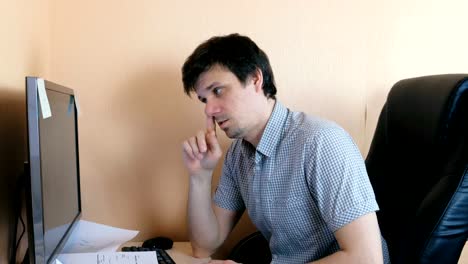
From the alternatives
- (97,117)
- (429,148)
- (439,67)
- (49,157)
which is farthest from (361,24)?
(49,157)

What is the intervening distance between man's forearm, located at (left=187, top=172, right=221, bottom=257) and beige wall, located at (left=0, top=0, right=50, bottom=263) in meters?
0.51

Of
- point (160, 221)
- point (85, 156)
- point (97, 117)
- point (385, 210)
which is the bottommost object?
point (160, 221)

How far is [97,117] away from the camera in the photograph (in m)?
1.35

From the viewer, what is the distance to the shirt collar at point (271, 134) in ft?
3.60

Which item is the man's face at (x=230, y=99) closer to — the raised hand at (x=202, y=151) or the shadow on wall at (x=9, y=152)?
the raised hand at (x=202, y=151)

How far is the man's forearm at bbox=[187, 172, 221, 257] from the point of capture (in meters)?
1.24

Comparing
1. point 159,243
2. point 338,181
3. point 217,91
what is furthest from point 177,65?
point 338,181

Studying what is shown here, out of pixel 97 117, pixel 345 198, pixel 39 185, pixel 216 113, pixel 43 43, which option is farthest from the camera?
pixel 97 117

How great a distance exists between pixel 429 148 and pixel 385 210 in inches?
9.5

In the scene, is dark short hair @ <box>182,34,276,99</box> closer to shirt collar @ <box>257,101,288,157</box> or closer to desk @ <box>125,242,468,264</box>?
shirt collar @ <box>257,101,288,157</box>

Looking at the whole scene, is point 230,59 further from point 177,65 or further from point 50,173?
point 50,173

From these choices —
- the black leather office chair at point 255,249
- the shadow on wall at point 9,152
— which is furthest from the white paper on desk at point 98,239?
the black leather office chair at point 255,249

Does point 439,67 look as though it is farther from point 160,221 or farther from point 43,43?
point 43,43

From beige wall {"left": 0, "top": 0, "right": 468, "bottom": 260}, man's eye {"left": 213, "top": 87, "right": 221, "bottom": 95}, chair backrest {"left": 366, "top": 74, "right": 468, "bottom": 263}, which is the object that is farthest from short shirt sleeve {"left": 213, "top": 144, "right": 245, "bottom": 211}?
chair backrest {"left": 366, "top": 74, "right": 468, "bottom": 263}
